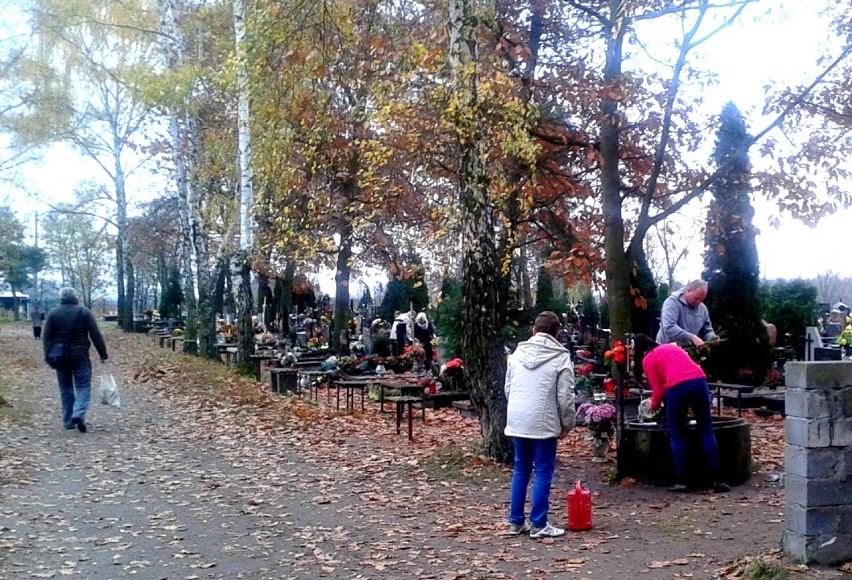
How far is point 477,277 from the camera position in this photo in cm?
948

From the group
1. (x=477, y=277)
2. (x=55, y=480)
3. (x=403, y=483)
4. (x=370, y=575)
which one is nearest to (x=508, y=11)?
(x=477, y=277)

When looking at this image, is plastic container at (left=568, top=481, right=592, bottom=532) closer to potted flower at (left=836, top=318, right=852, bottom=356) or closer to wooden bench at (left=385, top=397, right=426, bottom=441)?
wooden bench at (left=385, top=397, right=426, bottom=441)

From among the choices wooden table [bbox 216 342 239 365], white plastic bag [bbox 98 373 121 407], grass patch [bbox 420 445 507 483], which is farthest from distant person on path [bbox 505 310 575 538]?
wooden table [bbox 216 342 239 365]

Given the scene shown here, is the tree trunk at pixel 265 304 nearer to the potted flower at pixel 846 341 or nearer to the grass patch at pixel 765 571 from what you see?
the potted flower at pixel 846 341

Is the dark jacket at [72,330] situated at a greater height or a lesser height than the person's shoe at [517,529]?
greater

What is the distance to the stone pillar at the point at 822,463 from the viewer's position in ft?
17.8

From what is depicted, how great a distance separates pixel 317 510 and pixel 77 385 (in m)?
5.29

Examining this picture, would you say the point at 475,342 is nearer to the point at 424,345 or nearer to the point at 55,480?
the point at 55,480

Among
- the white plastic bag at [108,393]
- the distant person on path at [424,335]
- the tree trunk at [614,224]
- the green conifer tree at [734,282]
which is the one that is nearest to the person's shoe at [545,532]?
the tree trunk at [614,224]

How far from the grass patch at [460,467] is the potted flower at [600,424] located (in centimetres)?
106

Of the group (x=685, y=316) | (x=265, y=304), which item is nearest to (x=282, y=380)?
(x=685, y=316)

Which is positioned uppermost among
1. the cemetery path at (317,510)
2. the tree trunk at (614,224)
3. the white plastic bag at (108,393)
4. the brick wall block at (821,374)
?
the tree trunk at (614,224)

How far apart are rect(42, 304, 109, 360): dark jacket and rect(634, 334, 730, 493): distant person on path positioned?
742 cm

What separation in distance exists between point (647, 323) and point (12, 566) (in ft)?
48.6
